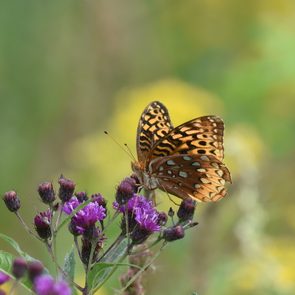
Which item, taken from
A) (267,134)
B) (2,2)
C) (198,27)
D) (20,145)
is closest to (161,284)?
(267,134)

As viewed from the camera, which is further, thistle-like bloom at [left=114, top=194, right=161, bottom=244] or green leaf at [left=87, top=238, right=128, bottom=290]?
thistle-like bloom at [left=114, top=194, right=161, bottom=244]

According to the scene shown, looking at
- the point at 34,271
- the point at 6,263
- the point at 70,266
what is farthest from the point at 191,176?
the point at 34,271

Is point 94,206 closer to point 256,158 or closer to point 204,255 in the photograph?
point 204,255

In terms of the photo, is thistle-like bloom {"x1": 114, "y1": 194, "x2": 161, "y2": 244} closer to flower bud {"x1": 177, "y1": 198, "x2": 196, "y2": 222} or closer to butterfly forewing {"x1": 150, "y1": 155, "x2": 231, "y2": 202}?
flower bud {"x1": 177, "y1": 198, "x2": 196, "y2": 222}

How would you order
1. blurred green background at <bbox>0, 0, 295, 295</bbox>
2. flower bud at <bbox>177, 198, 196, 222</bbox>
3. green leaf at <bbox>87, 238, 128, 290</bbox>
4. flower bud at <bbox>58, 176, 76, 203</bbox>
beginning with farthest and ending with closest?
blurred green background at <bbox>0, 0, 295, 295</bbox>, flower bud at <bbox>177, 198, 196, 222</bbox>, flower bud at <bbox>58, 176, 76, 203</bbox>, green leaf at <bbox>87, 238, 128, 290</bbox>

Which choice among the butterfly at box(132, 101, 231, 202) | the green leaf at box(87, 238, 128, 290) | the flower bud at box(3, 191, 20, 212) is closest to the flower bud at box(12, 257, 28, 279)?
the green leaf at box(87, 238, 128, 290)

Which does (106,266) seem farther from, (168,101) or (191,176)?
(168,101)
